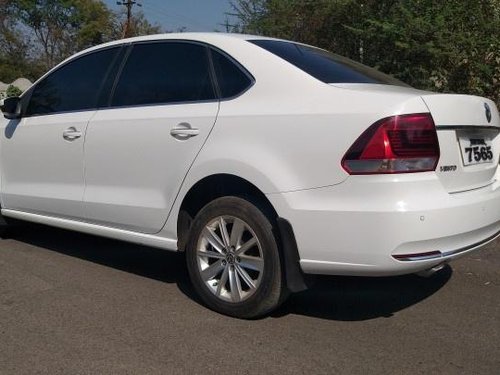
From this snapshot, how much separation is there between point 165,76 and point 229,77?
599 millimetres

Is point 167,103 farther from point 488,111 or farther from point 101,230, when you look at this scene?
point 488,111

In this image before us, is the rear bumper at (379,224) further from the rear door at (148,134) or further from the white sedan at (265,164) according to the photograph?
Result: the rear door at (148,134)

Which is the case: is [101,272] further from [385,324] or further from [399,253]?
[399,253]

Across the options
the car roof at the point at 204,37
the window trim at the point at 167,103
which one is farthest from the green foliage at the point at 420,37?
the window trim at the point at 167,103

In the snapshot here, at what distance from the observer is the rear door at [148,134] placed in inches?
164

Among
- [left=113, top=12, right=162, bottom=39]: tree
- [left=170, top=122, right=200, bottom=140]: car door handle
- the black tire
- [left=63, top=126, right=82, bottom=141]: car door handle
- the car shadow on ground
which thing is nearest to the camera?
the black tire

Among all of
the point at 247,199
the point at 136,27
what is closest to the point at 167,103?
the point at 247,199

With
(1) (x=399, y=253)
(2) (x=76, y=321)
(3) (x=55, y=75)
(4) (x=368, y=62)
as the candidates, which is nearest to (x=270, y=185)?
(1) (x=399, y=253)

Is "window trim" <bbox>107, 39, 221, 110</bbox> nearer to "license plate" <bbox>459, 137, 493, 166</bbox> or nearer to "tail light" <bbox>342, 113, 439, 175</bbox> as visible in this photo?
"tail light" <bbox>342, 113, 439, 175</bbox>

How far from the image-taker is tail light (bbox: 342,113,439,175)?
335 centimetres

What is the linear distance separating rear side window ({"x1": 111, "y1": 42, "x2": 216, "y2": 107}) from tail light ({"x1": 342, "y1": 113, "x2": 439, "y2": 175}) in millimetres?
1174

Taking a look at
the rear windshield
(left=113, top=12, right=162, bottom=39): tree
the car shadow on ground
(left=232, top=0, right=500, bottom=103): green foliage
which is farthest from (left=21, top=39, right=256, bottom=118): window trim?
(left=113, top=12, right=162, bottom=39): tree

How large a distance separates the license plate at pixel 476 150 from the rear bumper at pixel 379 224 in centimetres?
24

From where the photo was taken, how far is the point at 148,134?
4344 millimetres
